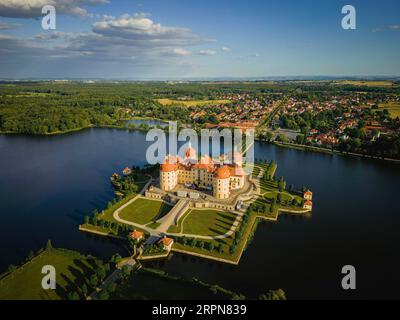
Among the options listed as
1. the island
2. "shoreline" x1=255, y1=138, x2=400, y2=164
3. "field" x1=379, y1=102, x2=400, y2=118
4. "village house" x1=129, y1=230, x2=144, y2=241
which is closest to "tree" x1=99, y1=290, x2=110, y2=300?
the island

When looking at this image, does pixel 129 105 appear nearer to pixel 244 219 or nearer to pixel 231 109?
pixel 231 109

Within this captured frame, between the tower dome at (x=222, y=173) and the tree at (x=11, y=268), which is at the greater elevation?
the tower dome at (x=222, y=173)

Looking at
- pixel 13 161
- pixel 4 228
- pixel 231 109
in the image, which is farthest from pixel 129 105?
pixel 4 228

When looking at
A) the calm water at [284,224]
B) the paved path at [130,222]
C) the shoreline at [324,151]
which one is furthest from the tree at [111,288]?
the shoreline at [324,151]

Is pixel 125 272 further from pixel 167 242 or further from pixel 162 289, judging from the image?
pixel 167 242

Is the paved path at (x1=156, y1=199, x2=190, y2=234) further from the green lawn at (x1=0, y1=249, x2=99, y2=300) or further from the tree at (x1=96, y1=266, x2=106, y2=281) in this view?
the tree at (x1=96, y1=266, x2=106, y2=281)

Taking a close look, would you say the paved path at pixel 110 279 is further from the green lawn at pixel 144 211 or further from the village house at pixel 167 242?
the green lawn at pixel 144 211
